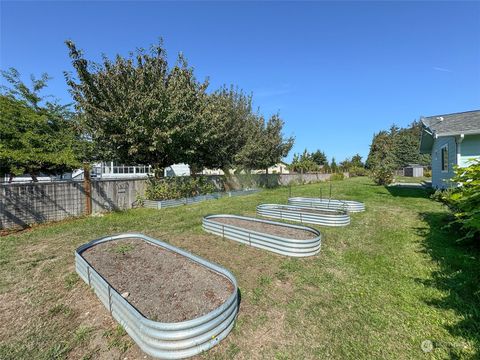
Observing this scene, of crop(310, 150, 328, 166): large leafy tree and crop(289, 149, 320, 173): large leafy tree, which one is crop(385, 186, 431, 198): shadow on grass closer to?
crop(289, 149, 320, 173): large leafy tree

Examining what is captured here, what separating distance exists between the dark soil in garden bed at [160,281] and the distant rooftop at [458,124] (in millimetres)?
11360

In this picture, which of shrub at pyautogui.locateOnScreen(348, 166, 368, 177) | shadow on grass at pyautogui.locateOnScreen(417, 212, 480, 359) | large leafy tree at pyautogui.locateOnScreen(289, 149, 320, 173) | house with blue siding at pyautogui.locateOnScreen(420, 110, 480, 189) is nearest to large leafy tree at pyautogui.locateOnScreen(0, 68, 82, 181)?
shadow on grass at pyautogui.locateOnScreen(417, 212, 480, 359)

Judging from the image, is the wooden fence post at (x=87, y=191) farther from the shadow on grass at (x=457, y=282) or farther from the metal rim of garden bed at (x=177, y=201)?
the shadow on grass at (x=457, y=282)

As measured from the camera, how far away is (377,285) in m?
4.03

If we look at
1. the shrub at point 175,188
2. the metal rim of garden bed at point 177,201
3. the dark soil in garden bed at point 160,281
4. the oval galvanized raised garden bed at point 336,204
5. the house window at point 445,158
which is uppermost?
the house window at point 445,158

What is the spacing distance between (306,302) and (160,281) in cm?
210

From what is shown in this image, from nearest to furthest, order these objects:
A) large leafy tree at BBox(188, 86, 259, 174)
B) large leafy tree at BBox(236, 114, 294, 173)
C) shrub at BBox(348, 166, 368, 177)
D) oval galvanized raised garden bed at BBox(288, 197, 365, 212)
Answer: oval galvanized raised garden bed at BBox(288, 197, 365, 212), large leafy tree at BBox(188, 86, 259, 174), large leafy tree at BBox(236, 114, 294, 173), shrub at BBox(348, 166, 368, 177)

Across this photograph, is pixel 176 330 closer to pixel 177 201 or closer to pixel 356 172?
pixel 177 201

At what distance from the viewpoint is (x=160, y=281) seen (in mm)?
3822

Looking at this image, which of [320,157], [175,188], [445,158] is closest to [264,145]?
[175,188]

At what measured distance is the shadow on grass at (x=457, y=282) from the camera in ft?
9.55

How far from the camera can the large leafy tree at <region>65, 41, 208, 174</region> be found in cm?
1032

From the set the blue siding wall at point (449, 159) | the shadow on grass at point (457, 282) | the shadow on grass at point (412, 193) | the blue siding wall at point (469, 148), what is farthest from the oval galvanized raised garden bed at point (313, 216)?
the shadow on grass at point (412, 193)

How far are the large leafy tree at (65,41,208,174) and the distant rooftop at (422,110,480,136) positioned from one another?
10.5 m
